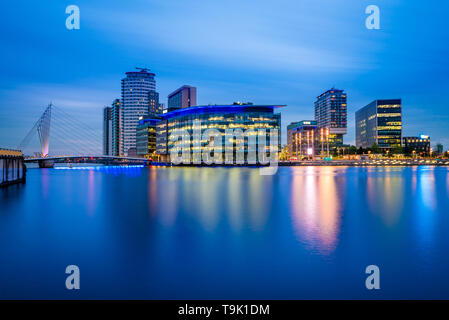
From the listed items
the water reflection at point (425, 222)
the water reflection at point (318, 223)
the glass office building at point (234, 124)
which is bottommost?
the water reflection at point (425, 222)

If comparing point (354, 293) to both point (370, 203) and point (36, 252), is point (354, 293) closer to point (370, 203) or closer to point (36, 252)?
point (36, 252)

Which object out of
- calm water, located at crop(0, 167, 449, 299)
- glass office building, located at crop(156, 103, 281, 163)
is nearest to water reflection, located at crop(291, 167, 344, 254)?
calm water, located at crop(0, 167, 449, 299)

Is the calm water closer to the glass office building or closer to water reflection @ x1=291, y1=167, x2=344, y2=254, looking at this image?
water reflection @ x1=291, y1=167, x2=344, y2=254

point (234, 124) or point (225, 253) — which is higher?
point (234, 124)

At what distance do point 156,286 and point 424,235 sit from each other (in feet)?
46.2

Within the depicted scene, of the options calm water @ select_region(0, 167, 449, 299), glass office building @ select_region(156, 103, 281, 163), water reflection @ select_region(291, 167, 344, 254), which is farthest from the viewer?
glass office building @ select_region(156, 103, 281, 163)

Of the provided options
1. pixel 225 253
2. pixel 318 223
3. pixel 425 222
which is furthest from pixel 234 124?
pixel 225 253

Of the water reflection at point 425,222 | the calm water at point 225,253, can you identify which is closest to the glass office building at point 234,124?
the water reflection at point 425,222

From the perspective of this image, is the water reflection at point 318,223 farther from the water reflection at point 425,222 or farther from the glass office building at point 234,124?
the glass office building at point 234,124

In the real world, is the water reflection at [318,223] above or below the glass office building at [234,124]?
below

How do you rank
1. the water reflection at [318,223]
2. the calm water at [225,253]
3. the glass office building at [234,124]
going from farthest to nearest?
the glass office building at [234,124] → the water reflection at [318,223] → the calm water at [225,253]

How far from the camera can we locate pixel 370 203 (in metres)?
27.7

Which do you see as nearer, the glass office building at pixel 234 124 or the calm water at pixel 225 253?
the calm water at pixel 225 253

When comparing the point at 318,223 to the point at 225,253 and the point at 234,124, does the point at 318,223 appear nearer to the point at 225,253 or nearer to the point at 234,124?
the point at 225,253
